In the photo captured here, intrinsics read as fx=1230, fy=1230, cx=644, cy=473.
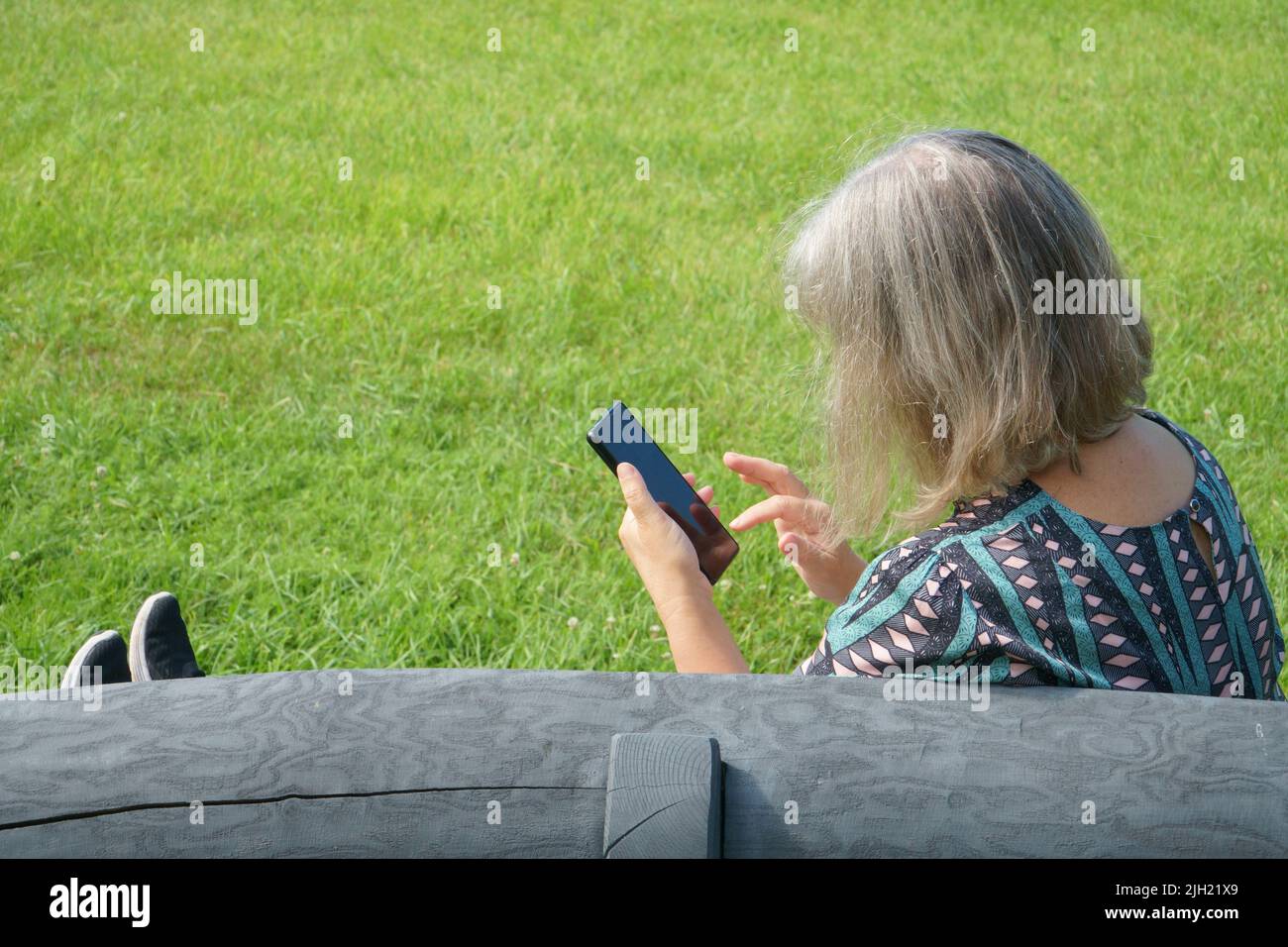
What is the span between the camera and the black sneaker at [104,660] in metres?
2.13

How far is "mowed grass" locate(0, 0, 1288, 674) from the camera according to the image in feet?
10.4

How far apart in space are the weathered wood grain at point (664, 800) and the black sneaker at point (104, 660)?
122 centimetres

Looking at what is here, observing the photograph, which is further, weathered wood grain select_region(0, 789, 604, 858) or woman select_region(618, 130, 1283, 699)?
woman select_region(618, 130, 1283, 699)

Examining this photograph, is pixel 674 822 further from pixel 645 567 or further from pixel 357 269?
pixel 357 269

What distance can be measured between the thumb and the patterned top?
48 centimetres

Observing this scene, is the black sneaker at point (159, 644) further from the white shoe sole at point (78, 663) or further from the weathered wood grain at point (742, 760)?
the weathered wood grain at point (742, 760)

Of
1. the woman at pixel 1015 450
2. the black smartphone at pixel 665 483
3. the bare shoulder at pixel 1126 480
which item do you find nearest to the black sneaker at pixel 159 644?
the black smartphone at pixel 665 483

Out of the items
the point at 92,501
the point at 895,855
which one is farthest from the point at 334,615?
the point at 895,855

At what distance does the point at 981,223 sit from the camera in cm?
161

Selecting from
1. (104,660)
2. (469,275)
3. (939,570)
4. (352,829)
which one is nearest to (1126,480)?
(939,570)

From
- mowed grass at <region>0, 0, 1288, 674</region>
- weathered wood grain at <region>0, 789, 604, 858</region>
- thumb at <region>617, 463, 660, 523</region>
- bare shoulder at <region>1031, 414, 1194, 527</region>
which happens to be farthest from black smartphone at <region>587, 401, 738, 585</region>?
weathered wood grain at <region>0, 789, 604, 858</region>

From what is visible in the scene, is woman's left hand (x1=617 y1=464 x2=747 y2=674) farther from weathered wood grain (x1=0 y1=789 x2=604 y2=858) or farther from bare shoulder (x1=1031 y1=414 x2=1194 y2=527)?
weathered wood grain (x1=0 y1=789 x2=604 y2=858)
